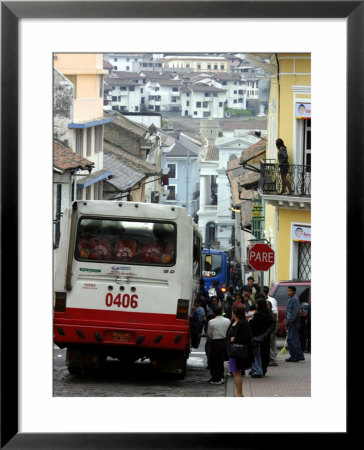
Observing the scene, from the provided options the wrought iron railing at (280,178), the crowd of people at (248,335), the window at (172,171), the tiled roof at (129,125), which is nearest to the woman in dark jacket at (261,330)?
the crowd of people at (248,335)

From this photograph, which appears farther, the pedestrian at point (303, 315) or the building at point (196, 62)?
the pedestrian at point (303, 315)

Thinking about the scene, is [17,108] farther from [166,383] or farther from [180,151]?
[180,151]

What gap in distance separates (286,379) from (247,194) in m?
21.6

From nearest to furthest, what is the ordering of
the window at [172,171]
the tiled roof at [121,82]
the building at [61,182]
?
the building at [61,182], the tiled roof at [121,82], the window at [172,171]

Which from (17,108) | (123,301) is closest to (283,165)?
(123,301)

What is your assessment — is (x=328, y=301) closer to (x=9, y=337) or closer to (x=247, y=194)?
(x=9, y=337)

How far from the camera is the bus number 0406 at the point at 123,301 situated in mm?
13656

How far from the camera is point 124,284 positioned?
544 inches

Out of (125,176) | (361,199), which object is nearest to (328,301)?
(361,199)

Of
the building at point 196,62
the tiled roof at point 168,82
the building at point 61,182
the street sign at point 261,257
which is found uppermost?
the tiled roof at point 168,82

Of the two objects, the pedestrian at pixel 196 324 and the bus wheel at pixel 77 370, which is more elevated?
the pedestrian at pixel 196 324

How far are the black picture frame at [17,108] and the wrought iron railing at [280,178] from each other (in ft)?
22.4

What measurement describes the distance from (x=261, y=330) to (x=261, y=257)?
15.9ft

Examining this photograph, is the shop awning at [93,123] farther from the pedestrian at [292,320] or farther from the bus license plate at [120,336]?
the bus license plate at [120,336]
